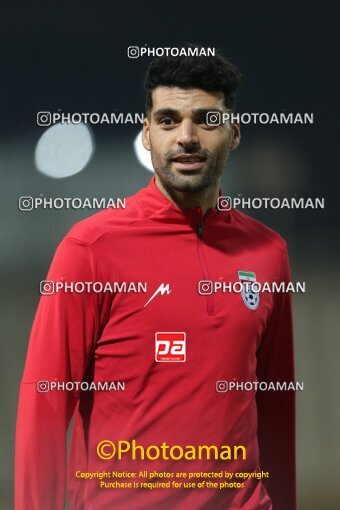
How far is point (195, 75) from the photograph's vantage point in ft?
4.73

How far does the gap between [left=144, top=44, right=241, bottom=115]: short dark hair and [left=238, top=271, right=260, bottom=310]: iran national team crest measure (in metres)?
0.36

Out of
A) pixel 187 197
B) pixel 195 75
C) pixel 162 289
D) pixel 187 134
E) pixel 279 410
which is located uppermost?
pixel 195 75

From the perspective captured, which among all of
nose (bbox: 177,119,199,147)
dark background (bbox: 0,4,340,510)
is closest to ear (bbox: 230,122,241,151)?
dark background (bbox: 0,4,340,510)

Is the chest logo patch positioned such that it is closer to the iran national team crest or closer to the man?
the man

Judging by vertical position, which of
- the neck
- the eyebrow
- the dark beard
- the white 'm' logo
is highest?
the eyebrow

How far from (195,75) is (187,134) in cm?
13

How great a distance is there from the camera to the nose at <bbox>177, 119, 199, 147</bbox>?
1419 mm

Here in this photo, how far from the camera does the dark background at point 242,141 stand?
154 centimetres

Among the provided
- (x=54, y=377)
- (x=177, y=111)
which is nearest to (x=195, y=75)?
(x=177, y=111)

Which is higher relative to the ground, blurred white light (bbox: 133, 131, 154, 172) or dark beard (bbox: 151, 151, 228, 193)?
blurred white light (bbox: 133, 131, 154, 172)

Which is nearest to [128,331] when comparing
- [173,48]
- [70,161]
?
[70,161]

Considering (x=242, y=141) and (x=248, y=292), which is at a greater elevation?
(x=242, y=141)

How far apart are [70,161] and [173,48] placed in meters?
0.34

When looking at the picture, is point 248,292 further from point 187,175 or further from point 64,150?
point 64,150
